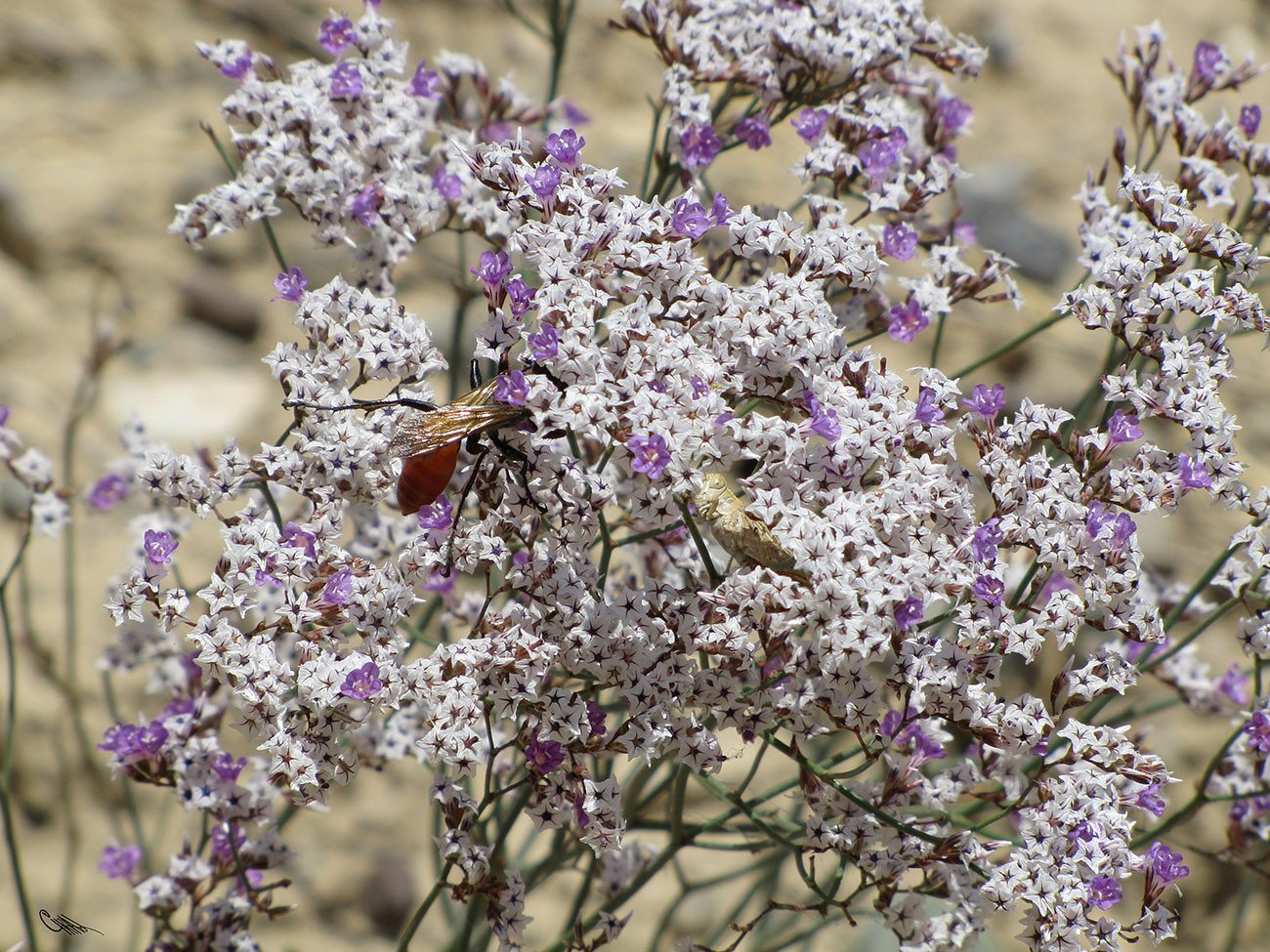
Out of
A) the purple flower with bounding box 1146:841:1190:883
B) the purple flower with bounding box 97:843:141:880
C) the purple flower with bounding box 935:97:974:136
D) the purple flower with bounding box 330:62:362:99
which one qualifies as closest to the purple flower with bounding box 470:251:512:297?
the purple flower with bounding box 330:62:362:99

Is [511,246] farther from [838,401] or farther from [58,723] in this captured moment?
[58,723]

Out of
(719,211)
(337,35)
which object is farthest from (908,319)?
(337,35)

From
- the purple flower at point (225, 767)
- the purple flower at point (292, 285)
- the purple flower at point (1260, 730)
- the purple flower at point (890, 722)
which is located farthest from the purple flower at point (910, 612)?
the purple flower at point (225, 767)

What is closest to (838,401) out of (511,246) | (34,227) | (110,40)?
(511,246)

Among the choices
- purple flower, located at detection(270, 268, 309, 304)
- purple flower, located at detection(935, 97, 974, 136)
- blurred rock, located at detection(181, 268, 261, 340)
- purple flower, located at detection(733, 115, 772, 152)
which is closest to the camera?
purple flower, located at detection(270, 268, 309, 304)

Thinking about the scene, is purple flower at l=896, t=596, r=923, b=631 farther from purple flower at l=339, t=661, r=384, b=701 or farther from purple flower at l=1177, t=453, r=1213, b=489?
purple flower at l=339, t=661, r=384, b=701

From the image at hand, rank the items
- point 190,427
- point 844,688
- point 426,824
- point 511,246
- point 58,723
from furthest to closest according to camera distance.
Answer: point 190,427 < point 426,824 < point 58,723 < point 511,246 < point 844,688
